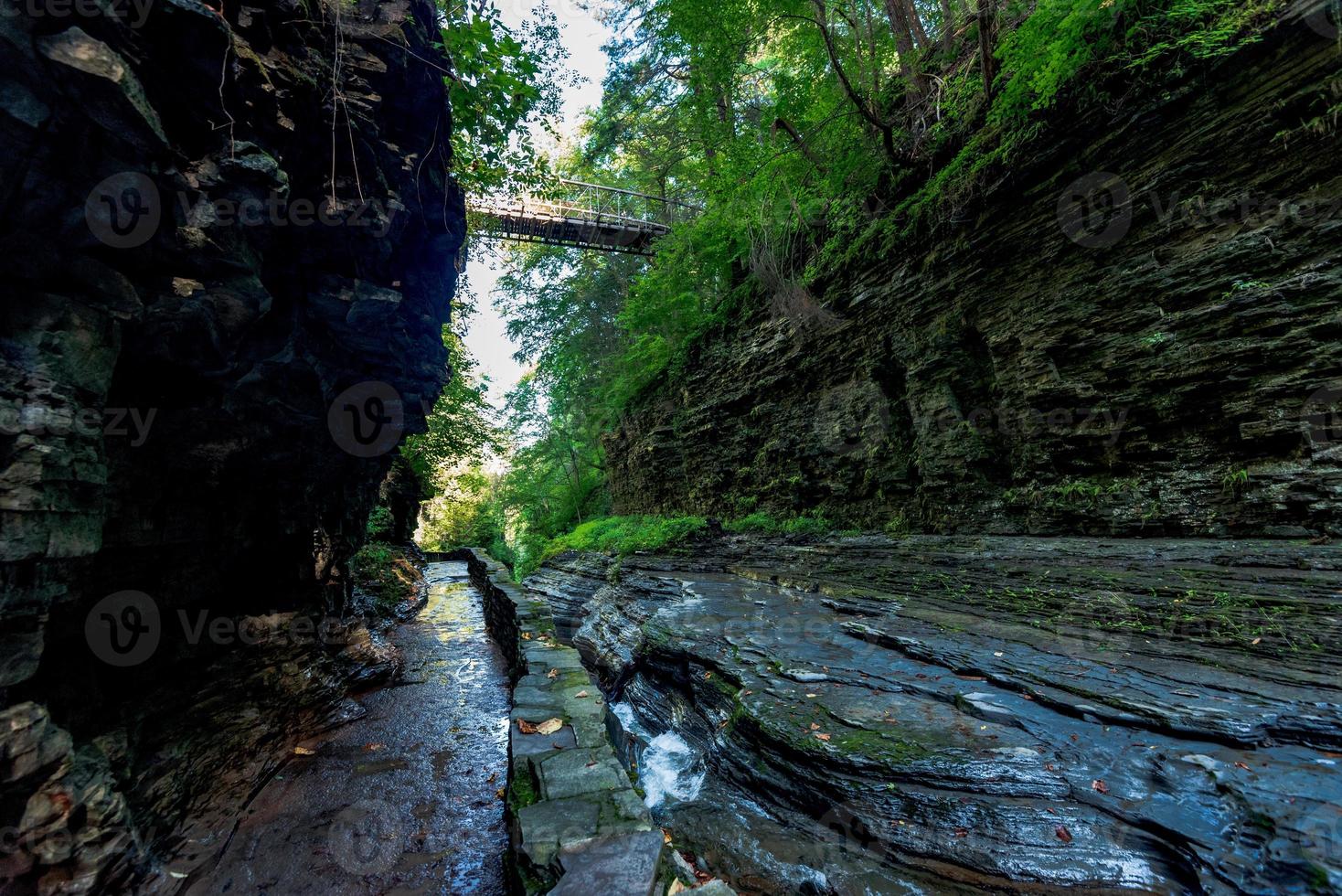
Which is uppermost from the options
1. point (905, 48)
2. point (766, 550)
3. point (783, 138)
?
point (905, 48)

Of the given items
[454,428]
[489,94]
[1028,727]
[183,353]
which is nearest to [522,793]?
[1028,727]

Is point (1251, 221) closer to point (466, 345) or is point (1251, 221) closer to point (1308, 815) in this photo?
point (1308, 815)

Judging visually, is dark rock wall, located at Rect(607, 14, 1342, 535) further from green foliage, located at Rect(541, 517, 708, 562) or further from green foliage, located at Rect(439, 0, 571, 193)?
green foliage, located at Rect(439, 0, 571, 193)

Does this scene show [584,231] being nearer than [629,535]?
No

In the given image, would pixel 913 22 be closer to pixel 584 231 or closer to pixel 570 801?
pixel 584 231

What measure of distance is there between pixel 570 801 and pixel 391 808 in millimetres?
2266

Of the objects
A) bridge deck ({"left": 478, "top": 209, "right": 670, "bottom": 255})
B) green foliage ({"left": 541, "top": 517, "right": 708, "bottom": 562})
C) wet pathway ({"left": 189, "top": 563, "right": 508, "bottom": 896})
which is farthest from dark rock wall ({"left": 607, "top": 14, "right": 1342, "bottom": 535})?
bridge deck ({"left": 478, "top": 209, "right": 670, "bottom": 255})

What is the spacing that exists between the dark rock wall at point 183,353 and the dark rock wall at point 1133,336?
6.88m

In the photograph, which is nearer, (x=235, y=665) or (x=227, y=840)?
(x=227, y=840)

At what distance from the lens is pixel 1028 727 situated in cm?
321

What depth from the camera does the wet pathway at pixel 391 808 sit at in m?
3.43

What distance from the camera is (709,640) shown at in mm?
5668

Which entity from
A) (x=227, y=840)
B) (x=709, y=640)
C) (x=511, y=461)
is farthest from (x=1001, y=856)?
(x=511, y=461)

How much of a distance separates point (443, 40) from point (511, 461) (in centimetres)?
1996
